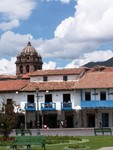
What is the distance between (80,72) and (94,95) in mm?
5099

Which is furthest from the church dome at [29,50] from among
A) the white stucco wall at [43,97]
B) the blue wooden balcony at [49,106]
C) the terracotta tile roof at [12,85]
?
the blue wooden balcony at [49,106]

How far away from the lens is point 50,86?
60250 mm

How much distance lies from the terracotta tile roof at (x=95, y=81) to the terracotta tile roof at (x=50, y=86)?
1.43 meters

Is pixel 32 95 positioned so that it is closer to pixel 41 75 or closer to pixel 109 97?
pixel 41 75

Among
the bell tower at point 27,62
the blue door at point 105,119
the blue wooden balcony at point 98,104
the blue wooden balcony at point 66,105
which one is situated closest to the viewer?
the blue wooden balcony at point 98,104

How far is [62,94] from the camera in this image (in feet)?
195

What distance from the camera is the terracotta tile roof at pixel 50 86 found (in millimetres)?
59281

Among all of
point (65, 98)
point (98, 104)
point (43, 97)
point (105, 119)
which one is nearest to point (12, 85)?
point (43, 97)

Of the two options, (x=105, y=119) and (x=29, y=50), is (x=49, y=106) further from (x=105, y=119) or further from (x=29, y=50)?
(x=29, y=50)

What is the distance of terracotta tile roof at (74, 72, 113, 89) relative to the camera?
5709 centimetres

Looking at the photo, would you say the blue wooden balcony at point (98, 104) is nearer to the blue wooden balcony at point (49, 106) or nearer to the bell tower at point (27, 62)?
the blue wooden balcony at point (49, 106)

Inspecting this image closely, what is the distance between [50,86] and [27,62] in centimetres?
4669

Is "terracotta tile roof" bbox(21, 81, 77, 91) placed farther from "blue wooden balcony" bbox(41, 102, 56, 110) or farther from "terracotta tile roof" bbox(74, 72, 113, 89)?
"blue wooden balcony" bbox(41, 102, 56, 110)

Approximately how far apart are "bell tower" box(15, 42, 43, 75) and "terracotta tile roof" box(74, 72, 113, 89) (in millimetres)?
45733
